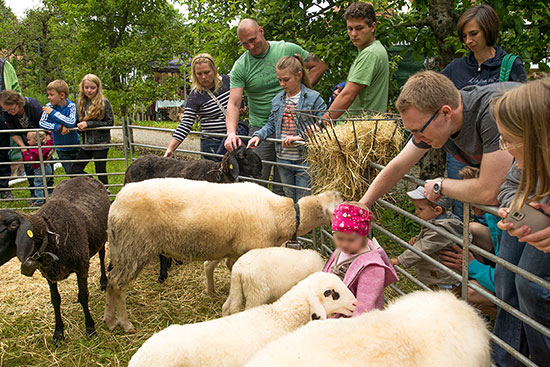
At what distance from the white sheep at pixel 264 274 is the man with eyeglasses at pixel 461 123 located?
1.35 metres

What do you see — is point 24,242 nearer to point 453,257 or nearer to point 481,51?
point 453,257

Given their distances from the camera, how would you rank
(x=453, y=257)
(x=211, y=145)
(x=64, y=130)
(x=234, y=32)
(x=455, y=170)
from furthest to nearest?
1. (x=64, y=130)
2. (x=234, y=32)
3. (x=211, y=145)
4. (x=455, y=170)
5. (x=453, y=257)

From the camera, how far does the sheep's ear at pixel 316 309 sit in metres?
2.49

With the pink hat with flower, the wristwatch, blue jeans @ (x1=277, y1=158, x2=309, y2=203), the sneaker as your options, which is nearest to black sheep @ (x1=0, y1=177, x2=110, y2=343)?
blue jeans @ (x1=277, y1=158, x2=309, y2=203)

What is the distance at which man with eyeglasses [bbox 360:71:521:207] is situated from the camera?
219 centimetres

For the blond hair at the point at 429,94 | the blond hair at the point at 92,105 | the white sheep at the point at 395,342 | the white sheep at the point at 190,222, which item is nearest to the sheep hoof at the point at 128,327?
the white sheep at the point at 190,222

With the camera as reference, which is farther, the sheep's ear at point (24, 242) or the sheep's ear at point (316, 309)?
the sheep's ear at point (24, 242)

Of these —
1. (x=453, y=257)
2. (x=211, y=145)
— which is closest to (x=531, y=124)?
(x=453, y=257)

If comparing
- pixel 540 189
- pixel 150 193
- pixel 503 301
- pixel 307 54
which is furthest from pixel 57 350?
pixel 307 54

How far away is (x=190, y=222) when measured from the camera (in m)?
3.52

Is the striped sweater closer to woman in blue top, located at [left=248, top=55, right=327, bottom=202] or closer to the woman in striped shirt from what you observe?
the woman in striped shirt

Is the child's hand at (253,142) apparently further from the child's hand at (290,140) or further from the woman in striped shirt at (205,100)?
the woman in striped shirt at (205,100)

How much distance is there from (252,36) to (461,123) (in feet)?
10.3

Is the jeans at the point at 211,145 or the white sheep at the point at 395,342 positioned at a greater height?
the jeans at the point at 211,145
